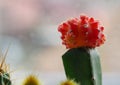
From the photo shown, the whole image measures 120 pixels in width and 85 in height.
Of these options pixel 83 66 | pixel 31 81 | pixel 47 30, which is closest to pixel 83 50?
pixel 83 66

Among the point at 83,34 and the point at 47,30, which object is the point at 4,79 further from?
the point at 47,30

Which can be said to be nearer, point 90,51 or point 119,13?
point 90,51

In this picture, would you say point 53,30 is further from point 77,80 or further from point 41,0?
point 77,80

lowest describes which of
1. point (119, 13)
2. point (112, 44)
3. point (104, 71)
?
point (104, 71)

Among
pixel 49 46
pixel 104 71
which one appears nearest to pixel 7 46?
pixel 49 46

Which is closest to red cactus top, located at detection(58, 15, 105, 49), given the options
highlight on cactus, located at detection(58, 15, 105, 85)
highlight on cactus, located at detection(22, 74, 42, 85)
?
highlight on cactus, located at detection(58, 15, 105, 85)

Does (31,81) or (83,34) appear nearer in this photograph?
(31,81)

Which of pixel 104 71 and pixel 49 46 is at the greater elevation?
pixel 49 46
